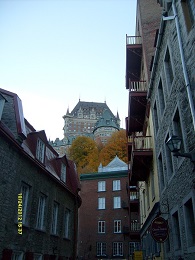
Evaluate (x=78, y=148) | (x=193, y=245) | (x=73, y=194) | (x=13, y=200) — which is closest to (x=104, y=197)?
(x=73, y=194)

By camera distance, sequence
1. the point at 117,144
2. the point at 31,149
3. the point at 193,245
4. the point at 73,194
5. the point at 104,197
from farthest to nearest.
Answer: the point at 117,144 → the point at 104,197 → the point at 73,194 → the point at 31,149 → the point at 193,245

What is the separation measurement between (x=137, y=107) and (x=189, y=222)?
10.2 metres

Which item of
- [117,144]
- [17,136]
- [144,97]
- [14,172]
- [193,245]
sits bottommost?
[193,245]

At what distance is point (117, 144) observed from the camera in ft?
231

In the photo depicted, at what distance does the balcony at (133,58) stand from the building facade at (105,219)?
20.3 metres

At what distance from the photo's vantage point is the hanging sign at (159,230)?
30.6ft

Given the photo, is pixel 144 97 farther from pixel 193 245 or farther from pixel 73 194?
pixel 193 245

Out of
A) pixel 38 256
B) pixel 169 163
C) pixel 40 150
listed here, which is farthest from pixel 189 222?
pixel 40 150

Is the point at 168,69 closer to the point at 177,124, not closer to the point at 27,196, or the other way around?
the point at 177,124

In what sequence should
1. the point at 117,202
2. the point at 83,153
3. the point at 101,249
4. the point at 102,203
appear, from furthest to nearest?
the point at 83,153 → the point at 102,203 → the point at 117,202 → the point at 101,249

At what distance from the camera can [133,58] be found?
66.7ft

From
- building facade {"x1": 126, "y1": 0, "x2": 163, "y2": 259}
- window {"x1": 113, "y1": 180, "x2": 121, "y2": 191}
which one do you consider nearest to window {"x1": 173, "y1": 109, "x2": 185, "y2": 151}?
building facade {"x1": 126, "y1": 0, "x2": 163, "y2": 259}

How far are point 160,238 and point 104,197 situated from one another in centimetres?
3024

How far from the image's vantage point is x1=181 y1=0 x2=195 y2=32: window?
835 cm
